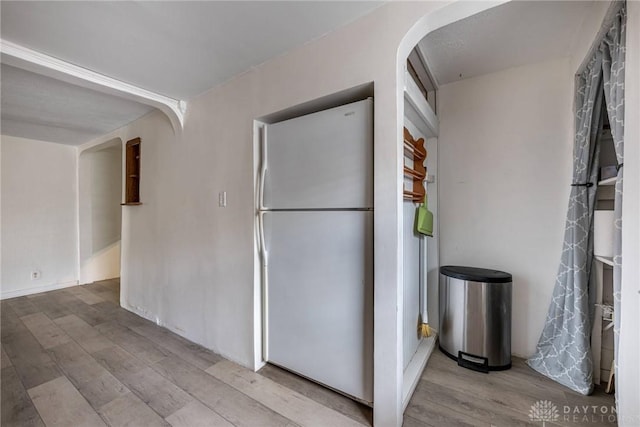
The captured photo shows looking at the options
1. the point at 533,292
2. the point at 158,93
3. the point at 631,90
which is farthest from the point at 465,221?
the point at 158,93

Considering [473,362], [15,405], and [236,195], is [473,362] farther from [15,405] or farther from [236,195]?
[15,405]

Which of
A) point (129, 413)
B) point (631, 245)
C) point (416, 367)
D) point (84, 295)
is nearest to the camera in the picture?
point (631, 245)

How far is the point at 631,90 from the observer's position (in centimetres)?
112

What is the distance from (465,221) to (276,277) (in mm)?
1774

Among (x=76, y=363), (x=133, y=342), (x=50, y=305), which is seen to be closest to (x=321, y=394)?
(x=133, y=342)

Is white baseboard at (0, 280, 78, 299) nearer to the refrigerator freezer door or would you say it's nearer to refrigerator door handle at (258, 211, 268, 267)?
refrigerator door handle at (258, 211, 268, 267)

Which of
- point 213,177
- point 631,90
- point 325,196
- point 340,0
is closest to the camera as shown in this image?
point 631,90

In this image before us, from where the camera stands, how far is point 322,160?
168 centimetres

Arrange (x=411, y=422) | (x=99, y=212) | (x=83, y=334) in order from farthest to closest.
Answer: (x=99, y=212) < (x=83, y=334) < (x=411, y=422)

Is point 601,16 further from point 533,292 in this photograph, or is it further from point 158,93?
point 158,93

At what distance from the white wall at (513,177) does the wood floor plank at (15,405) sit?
10.3 ft

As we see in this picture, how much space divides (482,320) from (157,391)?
7.94 feet

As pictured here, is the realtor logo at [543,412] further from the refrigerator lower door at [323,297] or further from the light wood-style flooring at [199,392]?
the refrigerator lower door at [323,297]

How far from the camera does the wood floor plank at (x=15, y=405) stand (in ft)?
4.94
